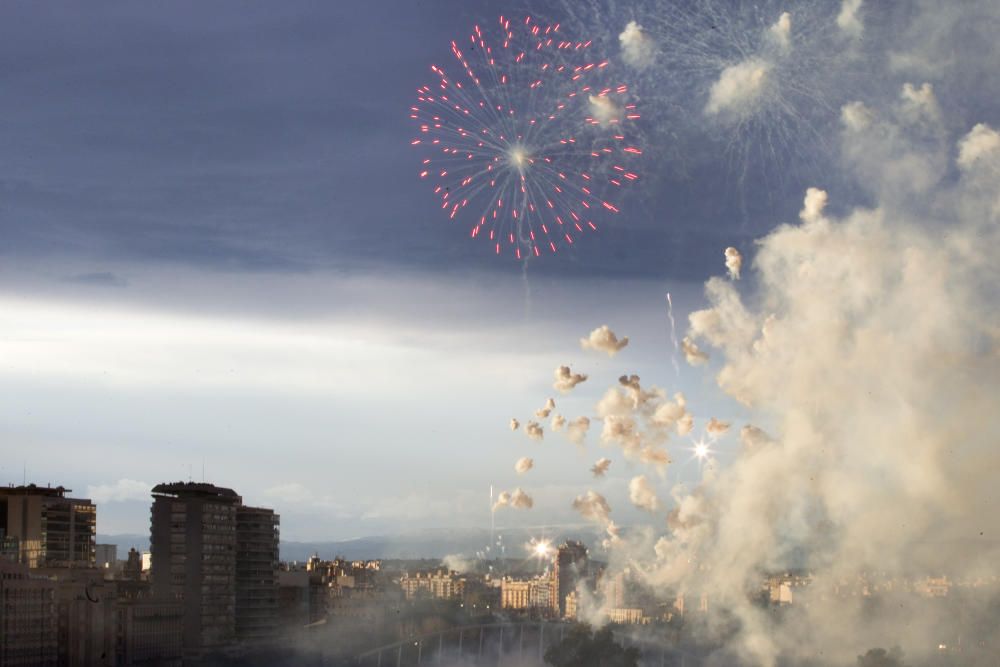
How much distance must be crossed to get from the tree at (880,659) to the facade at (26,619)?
8046 centimetres

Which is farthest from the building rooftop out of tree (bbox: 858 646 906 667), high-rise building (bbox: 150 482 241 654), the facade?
tree (bbox: 858 646 906 667)

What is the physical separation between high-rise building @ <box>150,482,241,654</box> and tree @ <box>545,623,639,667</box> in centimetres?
4155

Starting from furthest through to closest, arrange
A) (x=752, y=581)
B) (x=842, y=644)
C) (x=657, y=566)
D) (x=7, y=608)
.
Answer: (x=657, y=566), (x=752, y=581), (x=842, y=644), (x=7, y=608)

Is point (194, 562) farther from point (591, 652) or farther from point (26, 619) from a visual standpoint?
point (591, 652)

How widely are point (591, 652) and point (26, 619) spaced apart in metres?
65.6

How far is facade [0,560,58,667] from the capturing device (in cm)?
13962

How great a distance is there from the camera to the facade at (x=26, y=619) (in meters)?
140

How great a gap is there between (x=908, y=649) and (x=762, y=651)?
49.8 ft

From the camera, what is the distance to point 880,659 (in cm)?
14688

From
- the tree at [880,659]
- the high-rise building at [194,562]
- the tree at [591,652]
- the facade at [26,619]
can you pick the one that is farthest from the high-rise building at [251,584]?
the tree at [880,659]

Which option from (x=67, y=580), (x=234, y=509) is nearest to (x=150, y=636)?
(x=67, y=580)

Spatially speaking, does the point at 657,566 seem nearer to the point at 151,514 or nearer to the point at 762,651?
the point at 762,651

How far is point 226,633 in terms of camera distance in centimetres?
18500

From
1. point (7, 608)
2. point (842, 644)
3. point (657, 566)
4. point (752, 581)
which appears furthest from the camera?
point (657, 566)
